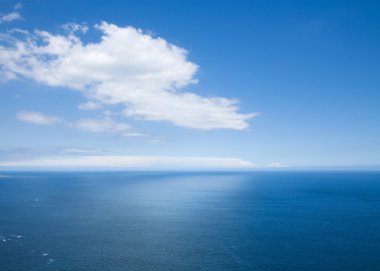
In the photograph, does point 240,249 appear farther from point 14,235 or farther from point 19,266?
point 14,235

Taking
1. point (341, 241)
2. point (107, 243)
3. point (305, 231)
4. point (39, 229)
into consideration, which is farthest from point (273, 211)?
point (39, 229)

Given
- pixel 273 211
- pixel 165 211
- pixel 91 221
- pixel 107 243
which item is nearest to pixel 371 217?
pixel 273 211

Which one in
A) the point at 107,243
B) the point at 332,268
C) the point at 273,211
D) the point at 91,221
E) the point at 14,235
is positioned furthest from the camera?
the point at 273,211

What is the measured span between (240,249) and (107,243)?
43555 mm

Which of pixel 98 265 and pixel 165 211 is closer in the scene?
pixel 98 265

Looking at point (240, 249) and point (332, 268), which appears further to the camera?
point (240, 249)

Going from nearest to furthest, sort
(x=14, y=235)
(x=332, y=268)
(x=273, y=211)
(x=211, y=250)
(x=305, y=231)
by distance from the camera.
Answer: (x=332, y=268) → (x=211, y=250) → (x=14, y=235) → (x=305, y=231) → (x=273, y=211)

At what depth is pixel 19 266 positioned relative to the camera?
73.3m

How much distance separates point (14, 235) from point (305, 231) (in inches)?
4259

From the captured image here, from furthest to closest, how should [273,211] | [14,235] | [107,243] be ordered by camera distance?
[273,211] → [14,235] → [107,243]

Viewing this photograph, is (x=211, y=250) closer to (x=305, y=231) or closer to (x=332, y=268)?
(x=332, y=268)

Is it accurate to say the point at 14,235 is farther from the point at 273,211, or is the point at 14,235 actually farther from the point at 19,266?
the point at 273,211

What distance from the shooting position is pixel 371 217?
13075 centimetres

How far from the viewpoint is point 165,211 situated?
504ft
